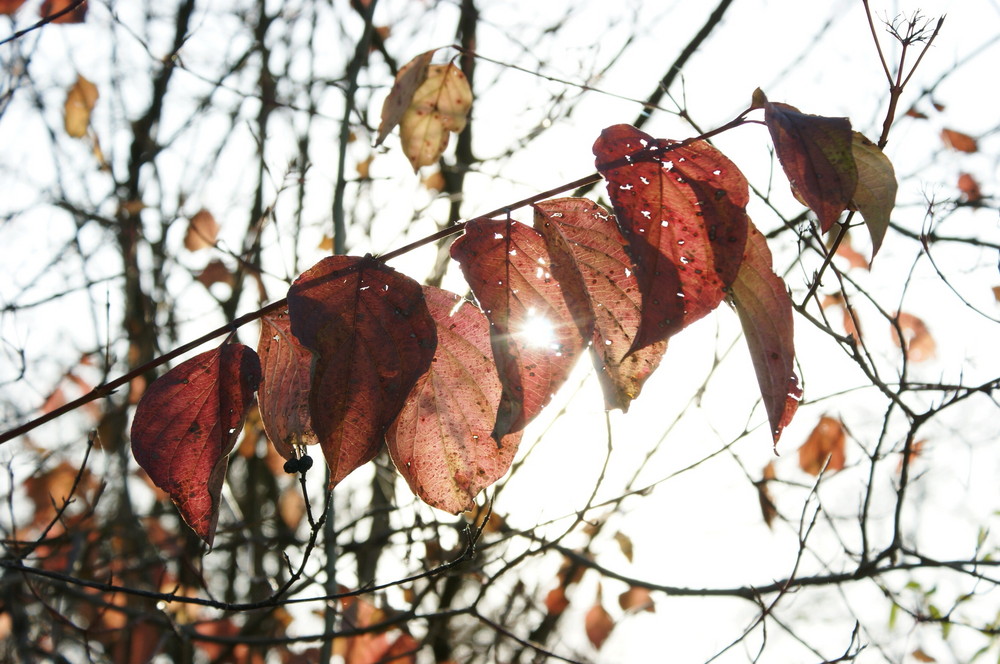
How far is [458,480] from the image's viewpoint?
0.75m

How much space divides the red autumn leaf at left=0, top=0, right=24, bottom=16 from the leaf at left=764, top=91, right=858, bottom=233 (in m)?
2.49

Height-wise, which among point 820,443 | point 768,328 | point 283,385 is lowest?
point 768,328

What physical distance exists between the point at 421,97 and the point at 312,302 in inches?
39.4

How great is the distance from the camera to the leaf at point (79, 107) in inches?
116

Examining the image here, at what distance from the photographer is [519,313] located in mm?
662

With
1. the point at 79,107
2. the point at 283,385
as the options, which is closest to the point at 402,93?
the point at 283,385

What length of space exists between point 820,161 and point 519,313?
269mm

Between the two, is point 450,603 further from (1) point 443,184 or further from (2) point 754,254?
(2) point 754,254

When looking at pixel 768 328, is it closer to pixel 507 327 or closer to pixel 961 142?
pixel 507 327

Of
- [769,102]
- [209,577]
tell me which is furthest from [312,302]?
[209,577]

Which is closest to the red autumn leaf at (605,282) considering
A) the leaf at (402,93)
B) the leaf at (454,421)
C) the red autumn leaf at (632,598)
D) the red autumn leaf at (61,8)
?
the leaf at (454,421)

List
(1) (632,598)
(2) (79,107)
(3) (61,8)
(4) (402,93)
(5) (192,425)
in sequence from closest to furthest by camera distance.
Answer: (5) (192,425)
(4) (402,93)
(3) (61,8)
(1) (632,598)
(2) (79,107)

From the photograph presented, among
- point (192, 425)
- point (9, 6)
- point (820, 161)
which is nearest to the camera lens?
point (820, 161)

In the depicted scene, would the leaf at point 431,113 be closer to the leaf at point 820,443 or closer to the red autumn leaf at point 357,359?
the red autumn leaf at point 357,359
